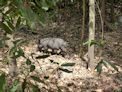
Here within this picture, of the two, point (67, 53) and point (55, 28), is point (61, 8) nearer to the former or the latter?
point (55, 28)

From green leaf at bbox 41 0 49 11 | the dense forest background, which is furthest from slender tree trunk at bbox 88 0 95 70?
green leaf at bbox 41 0 49 11

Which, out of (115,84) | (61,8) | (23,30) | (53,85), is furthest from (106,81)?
(61,8)

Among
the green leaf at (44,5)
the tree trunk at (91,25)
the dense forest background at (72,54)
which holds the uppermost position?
the green leaf at (44,5)

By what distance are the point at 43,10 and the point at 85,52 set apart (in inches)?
260

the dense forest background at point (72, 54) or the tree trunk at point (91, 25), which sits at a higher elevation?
the tree trunk at point (91, 25)

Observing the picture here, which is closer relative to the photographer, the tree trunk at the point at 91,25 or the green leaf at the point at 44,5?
the green leaf at the point at 44,5

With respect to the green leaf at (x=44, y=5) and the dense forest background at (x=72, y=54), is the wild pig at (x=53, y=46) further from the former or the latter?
the green leaf at (x=44, y=5)

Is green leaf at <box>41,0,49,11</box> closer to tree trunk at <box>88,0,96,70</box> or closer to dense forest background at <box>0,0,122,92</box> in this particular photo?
dense forest background at <box>0,0,122,92</box>

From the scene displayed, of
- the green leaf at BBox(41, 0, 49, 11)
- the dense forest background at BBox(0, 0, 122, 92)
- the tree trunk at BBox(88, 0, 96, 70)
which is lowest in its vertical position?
the dense forest background at BBox(0, 0, 122, 92)

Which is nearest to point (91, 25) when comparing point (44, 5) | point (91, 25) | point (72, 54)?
point (91, 25)

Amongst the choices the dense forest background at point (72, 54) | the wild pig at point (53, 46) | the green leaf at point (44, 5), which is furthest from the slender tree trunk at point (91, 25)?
the green leaf at point (44, 5)

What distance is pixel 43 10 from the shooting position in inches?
46.9

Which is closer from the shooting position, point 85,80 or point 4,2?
point 4,2

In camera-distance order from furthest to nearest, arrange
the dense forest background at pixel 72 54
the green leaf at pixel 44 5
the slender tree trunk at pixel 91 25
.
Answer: the slender tree trunk at pixel 91 25, the dense forest background at pixel 72 54, the green leaf at pixel 44 5
